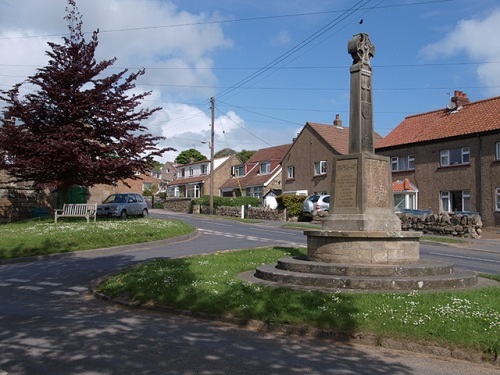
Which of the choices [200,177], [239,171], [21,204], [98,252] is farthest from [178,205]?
[98,252]

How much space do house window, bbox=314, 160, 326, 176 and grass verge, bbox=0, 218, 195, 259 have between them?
24574 mm

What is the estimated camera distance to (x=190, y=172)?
239 feet

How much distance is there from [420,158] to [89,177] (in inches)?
839

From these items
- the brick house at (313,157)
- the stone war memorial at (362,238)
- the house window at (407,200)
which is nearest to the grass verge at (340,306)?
the stone war memorial at (362,238)

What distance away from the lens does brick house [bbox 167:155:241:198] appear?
6650 centimetres

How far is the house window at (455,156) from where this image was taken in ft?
97.6

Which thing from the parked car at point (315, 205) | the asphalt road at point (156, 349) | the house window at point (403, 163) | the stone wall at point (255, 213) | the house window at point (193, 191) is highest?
the house window at point (403, 163)

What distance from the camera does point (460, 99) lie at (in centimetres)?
3441

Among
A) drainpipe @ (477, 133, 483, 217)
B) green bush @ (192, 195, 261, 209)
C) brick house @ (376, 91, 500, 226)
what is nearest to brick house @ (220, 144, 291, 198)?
green bush @ (192, 195, 261, 209)

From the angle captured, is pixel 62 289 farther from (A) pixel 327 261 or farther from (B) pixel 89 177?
(B) pixel 89 177

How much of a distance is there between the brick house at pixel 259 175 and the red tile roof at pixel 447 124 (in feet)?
60.9

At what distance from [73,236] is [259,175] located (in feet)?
138

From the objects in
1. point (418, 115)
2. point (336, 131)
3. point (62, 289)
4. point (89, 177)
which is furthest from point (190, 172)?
point (62, 289)

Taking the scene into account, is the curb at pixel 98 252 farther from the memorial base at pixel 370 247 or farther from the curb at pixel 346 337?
the memorial base at pixel 370 247
